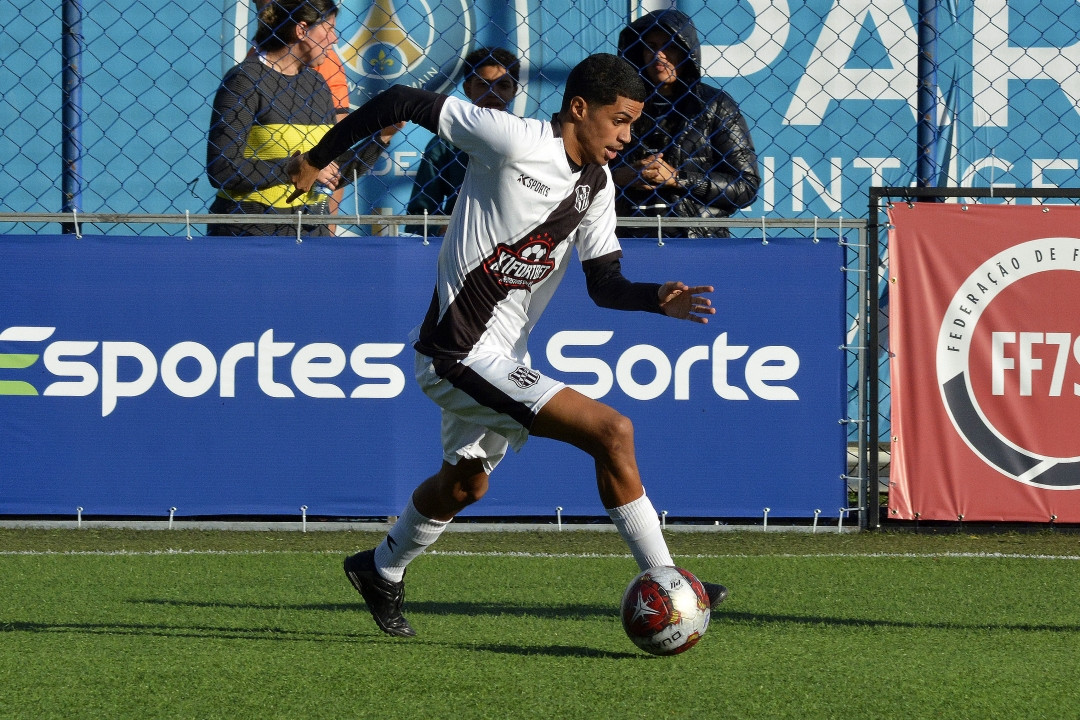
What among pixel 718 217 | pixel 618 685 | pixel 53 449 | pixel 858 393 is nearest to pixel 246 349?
pixel 53 449

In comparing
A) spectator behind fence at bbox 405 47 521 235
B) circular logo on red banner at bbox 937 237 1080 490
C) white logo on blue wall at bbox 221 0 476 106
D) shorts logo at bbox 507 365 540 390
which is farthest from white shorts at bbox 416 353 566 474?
white logo on blue wall at bbox 221 0 476 106

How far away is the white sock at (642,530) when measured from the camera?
429cm

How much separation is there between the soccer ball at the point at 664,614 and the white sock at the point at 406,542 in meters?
0.78

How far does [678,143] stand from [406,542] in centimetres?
315

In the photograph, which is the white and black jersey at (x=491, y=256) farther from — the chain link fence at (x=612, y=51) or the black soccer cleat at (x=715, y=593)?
the chain link fence at (x=612, y=51)

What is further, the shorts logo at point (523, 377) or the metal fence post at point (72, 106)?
the metal fence post at point (72, 106)

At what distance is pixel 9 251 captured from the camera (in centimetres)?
669

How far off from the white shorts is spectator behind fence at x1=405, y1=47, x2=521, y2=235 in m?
2.62

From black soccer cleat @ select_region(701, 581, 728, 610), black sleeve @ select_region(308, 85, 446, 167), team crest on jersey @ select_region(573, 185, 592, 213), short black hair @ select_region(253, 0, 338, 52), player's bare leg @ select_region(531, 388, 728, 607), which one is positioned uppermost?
short black hair @ select_region(253, 0, 338, 52)

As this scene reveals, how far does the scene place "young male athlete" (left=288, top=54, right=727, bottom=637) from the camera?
428 cm

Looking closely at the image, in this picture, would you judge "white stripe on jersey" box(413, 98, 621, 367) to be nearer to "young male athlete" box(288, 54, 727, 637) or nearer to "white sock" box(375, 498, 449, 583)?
"young male athlete" box(288, 54, 727, 637)

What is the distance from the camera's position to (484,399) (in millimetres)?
4332

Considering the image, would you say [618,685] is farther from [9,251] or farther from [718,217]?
[9,251]

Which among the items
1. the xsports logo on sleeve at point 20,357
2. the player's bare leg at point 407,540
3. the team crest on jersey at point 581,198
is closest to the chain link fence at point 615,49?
the xsports logo on sleeve at point 20,357
